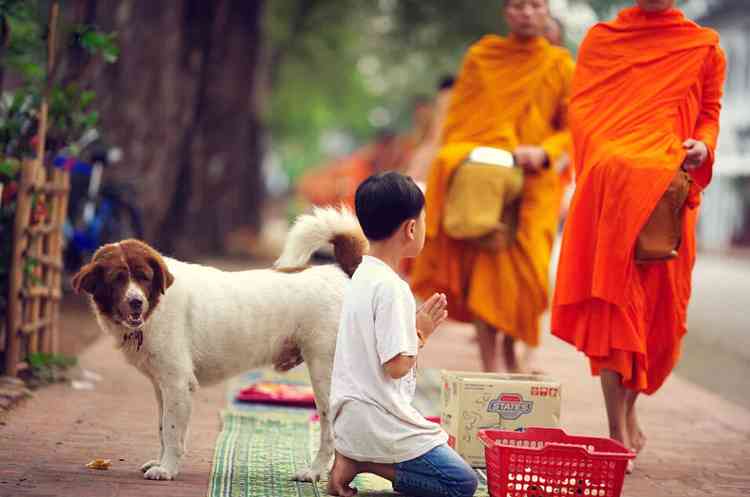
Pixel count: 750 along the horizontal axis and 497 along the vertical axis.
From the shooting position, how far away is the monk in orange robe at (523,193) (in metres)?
8.14

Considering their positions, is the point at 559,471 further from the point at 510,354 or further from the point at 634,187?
the point at 510,354

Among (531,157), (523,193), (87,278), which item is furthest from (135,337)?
(523,193)

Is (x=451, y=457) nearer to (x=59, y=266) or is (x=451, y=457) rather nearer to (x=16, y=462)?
(x=16, y=462)

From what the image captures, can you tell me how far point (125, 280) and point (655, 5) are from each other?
2.95 meters

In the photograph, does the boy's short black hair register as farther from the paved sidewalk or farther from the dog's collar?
the paved sidewalk

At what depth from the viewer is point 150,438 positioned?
6.04m

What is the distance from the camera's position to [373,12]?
1069 inches

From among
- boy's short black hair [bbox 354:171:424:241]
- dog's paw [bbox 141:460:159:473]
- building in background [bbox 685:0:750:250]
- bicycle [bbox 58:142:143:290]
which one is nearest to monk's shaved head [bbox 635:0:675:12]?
boy's short black hair [bbox 354:171:424:241]

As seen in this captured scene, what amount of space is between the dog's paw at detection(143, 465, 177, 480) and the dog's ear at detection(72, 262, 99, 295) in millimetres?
774

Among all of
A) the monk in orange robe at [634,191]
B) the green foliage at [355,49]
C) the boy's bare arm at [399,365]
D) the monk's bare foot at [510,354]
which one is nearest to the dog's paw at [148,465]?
the boy's bare arm at [399,365]

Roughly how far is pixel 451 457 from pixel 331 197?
2270 centimetres

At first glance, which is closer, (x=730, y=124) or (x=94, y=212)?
(x=94, y=212)

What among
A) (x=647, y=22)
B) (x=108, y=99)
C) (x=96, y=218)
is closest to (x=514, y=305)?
(x=647, y=22)

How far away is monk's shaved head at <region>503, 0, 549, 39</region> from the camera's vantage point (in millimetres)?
8125
